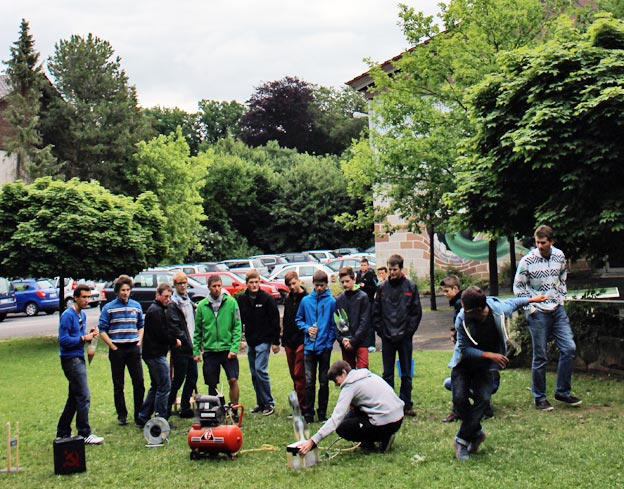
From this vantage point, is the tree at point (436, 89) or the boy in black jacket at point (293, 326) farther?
the tree at point (436, 89)

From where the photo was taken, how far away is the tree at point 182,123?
8075 cm

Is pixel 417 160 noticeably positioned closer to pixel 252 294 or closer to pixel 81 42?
pixel 252 294

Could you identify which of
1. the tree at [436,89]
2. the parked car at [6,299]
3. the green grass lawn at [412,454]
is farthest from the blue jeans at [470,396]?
the parked car at [6,299]

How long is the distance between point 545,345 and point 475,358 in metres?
2.39

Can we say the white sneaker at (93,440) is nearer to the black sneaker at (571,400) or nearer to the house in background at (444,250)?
the black sneaker at (571,400)

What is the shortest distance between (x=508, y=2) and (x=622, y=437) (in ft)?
48.3

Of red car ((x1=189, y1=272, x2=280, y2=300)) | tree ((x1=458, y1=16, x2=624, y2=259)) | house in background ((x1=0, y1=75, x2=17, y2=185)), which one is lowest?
red car ((x1=189, y1=272, x2=280, y2=300))

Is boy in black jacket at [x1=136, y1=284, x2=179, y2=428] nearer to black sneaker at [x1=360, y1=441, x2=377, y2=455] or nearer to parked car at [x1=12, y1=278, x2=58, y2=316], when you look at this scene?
black sneaker at [x1=360, y1=441, x2=377, y2=455]

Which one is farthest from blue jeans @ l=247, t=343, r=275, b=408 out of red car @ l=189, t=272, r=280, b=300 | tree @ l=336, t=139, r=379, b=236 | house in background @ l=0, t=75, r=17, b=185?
house in background @ l=0, t=75, r=17, b=185

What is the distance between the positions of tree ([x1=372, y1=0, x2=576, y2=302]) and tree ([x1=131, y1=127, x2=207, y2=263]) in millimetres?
26815

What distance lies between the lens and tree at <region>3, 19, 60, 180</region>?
46.4 m

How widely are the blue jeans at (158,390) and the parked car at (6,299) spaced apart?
23575 millimetres

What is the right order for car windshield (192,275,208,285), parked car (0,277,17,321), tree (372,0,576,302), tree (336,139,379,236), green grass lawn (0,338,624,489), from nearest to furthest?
1. green grass lawn (0,338,624,489)
2. tree (372,0,576,302)
3. tree (336,139,379,236)
4. car windshield (192,275,208,285)
5. parked car (0,277,17,321)

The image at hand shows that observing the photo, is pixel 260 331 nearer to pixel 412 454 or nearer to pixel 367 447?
pixel 367 447
